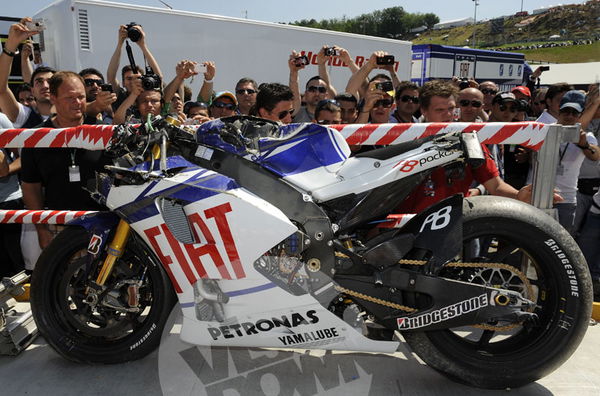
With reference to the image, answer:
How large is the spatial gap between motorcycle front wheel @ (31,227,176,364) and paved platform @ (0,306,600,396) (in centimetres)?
14

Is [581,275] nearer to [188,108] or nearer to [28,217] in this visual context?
[28,217]

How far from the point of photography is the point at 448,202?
2584 millimetres

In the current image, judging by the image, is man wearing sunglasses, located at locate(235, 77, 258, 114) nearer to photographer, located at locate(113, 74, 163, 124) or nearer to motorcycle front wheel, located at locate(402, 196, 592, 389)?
photographer, located at locate(113, 74, 163, 124)

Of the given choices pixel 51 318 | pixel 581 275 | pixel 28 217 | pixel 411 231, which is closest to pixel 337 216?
pixel 411 231

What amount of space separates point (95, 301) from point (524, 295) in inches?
95.7

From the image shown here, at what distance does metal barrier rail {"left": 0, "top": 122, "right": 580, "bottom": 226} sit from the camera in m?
3.06

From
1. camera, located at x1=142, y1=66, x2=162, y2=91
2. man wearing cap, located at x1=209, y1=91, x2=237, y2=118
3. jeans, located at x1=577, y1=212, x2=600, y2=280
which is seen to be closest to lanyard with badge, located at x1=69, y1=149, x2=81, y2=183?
camera, located at x1=142, y1=66, x2=162, y2=91

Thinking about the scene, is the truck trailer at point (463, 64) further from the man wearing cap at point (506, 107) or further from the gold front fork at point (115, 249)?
the gold front fork at point (115, 249)

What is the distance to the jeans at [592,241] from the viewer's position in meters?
4.60

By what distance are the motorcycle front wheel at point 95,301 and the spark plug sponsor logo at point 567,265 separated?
83.7 inches

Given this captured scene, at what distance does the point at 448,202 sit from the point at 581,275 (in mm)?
760

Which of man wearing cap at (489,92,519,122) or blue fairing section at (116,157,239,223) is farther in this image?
man wearing cap at (489,92,519,122)

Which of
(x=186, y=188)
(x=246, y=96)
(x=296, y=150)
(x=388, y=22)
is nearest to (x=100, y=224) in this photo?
(x=186, y=188)

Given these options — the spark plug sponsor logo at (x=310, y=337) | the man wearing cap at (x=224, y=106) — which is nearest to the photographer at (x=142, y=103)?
the man wearing cap at (x=224, y=106)
